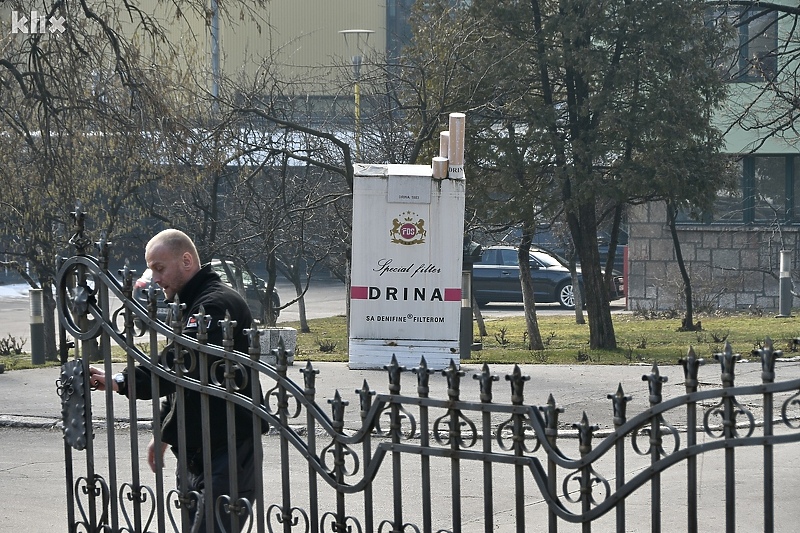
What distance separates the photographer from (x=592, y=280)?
58.2 feet

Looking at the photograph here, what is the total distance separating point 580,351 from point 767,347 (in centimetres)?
1300

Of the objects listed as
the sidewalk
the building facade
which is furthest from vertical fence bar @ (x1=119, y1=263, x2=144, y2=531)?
the building facade

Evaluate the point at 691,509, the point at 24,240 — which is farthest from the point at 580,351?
the point at 691,509

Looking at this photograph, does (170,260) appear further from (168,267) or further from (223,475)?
(223,475)

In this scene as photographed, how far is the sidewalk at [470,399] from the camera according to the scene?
22.9ft

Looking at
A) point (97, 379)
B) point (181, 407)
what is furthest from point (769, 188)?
point (181, 407)

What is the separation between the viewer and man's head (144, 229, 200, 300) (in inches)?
192

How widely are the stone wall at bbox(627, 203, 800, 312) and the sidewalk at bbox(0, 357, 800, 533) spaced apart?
13.5 meters

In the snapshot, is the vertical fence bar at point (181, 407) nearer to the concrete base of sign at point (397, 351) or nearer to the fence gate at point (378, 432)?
the fence gate at point (378, 432)

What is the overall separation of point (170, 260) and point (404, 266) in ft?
25.5

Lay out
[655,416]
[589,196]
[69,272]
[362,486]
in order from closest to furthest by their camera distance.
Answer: [655,416] < [362,486] < [69,272] < [589,196]

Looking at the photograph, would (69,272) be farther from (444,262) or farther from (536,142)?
(536,142)

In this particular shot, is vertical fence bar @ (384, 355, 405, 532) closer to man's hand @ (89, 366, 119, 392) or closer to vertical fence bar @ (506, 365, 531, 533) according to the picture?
vertical fence bar @ (506, 365, 531, 533)

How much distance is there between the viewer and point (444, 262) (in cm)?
1254
